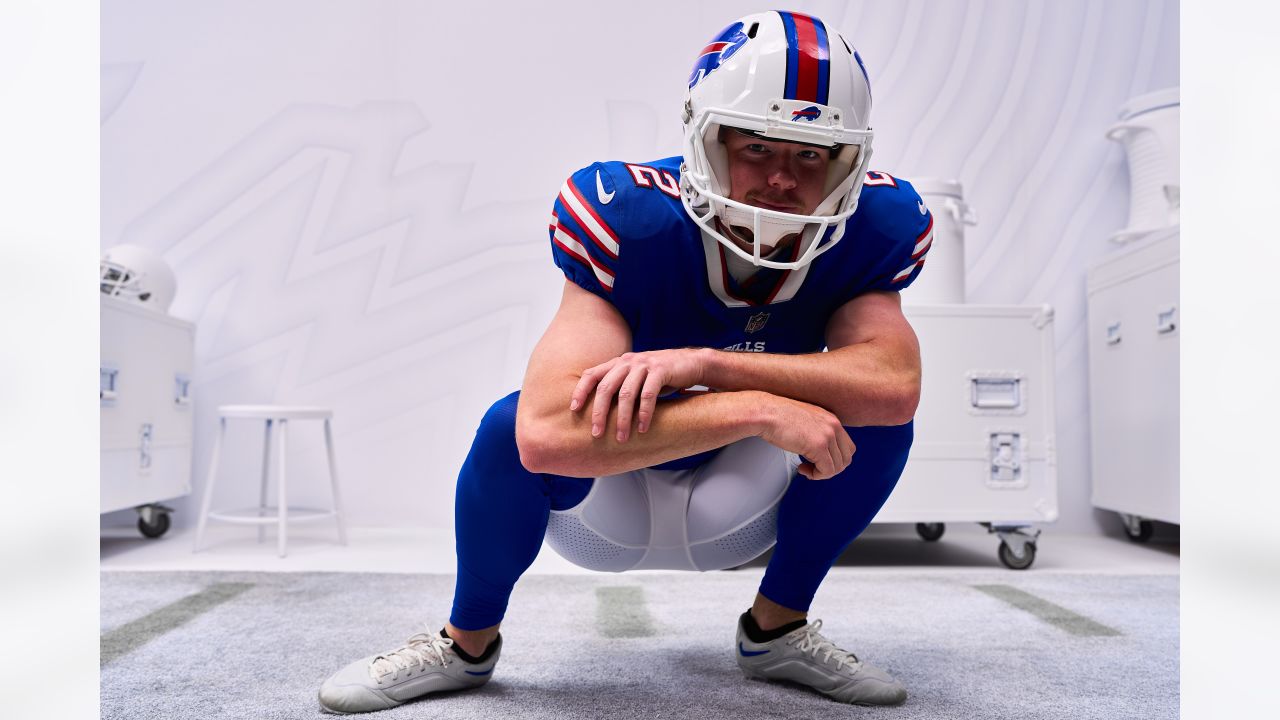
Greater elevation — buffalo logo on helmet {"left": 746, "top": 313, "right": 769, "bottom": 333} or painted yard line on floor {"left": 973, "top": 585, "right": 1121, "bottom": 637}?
buffalo logo on helmet {"left": 746, "top": 313, "right": 769, "bottom": 333}

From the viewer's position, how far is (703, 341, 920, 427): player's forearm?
939mm

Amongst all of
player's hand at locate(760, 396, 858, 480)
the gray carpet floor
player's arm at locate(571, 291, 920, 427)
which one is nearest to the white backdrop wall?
the gray carpet floor

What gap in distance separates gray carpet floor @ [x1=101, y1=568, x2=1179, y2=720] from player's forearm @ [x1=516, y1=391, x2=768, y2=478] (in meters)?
0.37

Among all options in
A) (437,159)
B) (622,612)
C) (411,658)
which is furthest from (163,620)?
(437,159)

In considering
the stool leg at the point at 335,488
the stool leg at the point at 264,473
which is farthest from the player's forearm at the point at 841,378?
the stool leg at the point at 264,473

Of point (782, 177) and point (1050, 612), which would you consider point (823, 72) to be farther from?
point (1050, 612)

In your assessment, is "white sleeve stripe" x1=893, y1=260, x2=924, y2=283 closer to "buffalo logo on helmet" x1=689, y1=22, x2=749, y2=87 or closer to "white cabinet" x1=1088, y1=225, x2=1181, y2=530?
"buffalo logo on helmet" x1=689, y1=22, x2=749, y2=87

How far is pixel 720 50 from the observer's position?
1.01 metres

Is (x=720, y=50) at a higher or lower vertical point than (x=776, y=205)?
higher

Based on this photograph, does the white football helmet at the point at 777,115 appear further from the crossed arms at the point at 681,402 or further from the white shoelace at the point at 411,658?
the white shoelace at the point at 411,658

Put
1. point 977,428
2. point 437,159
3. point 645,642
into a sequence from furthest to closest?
point 437,159 → point 977,428 → point 645,642

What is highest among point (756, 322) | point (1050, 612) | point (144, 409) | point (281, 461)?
point (756, 322)

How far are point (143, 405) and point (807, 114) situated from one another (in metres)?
2.28

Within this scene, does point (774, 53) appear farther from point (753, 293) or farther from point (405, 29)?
point (405, 29)
